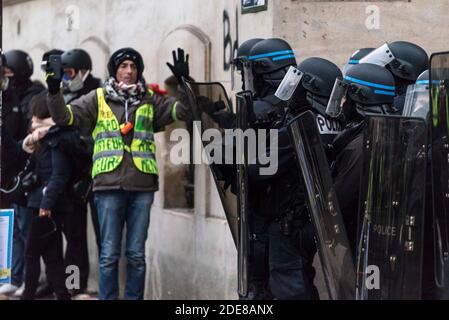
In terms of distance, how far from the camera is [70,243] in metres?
10.0

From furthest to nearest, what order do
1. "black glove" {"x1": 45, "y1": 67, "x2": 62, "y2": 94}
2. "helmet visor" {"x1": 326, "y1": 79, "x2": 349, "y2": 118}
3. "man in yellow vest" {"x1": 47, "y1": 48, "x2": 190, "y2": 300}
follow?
"man in yellow vest" {"x1": 47, "y1": 48, "x2": 190, "y2": 300} → "black glove" {"x1": 45, "y1": 67, "x2": 62, "y2": 94} → "helmet visor" {"x1": 326, "y1": 79, "x2": 349, "y2": 118}

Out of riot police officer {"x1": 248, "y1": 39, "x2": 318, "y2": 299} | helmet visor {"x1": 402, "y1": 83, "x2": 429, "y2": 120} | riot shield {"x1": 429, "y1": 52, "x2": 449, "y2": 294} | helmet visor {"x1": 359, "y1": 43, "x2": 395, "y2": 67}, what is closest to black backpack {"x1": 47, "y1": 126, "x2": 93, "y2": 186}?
riot police officer {"x1": 248, "y1": 39, "x2": 318, "y2": 299}

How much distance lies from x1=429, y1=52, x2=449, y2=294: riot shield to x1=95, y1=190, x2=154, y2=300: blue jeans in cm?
377

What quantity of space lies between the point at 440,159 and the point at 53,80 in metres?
3.82

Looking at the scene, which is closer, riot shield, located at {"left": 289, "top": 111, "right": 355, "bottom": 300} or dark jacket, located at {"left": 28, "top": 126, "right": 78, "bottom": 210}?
riot shield, located at {"left": 289, "top": 111, "right": 355, "bottom": 300}

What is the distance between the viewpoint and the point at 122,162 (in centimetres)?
883

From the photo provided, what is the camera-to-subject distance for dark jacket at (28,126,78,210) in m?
9.48

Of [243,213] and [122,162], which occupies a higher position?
[122,162]

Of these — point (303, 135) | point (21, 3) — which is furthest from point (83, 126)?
point (21, 3)

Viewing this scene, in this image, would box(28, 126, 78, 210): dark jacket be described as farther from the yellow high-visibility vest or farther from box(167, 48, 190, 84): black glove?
box(167, 48, 190, 84): black glove

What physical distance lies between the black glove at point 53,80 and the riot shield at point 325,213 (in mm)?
2879

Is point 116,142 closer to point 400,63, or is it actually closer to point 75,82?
point 75,82

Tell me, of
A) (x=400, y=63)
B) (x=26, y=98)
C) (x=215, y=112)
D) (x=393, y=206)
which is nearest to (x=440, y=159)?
(x=393, y=206)
